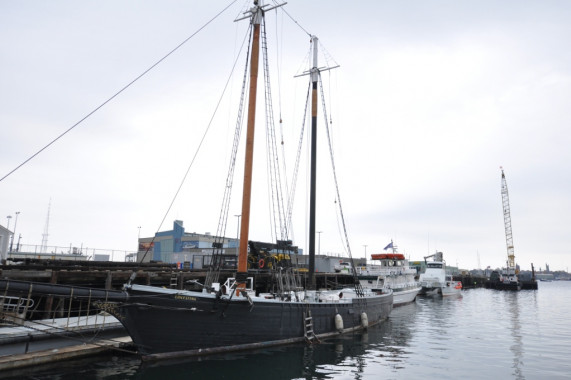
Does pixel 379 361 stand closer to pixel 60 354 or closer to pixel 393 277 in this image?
pixel 60 354

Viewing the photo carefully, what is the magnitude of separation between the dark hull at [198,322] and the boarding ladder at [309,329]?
2.21ft

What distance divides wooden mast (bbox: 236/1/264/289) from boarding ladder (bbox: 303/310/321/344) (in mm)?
4254

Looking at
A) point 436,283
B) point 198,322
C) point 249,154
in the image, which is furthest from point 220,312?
point 436,283

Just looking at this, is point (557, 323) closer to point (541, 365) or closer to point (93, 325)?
point (541, 365)

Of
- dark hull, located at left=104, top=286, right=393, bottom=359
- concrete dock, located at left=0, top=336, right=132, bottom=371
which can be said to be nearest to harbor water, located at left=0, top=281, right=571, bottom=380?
concrete dock, located at left=0, top=336, right=132, bottom=371

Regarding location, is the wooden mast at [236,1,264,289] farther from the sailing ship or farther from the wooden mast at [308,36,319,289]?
the wooden mast at [308,36,319,289]

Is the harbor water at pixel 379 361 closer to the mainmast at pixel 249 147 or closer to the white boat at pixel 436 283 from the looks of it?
the mainmast at pixel 249 147

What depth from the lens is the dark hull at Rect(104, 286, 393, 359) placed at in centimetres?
1470

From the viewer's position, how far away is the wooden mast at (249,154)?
18.2 metres

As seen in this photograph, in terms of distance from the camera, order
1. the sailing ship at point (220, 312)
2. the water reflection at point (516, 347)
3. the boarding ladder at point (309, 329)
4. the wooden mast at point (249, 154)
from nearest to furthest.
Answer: the sailing ship at point (220, 312), the water reflection at point (516, 347), the wooden mast at point (249, 154), the boarding ladder at point (309, 329)

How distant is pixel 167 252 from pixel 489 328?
6550cm

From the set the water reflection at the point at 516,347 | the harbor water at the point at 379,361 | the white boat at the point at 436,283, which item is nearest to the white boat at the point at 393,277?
the white boat at the point at 436,283

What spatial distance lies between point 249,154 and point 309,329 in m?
10.1

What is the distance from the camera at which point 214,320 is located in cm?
1584
